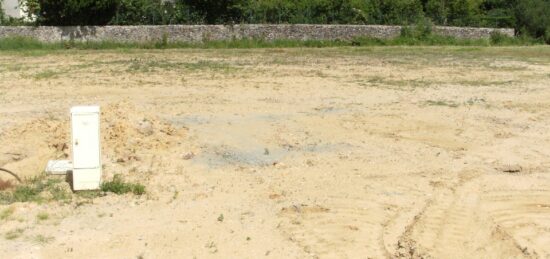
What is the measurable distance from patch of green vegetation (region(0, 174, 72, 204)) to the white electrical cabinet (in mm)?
241

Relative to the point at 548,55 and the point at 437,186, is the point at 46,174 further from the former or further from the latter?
the point at 548,55

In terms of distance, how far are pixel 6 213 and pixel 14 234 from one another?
632mm

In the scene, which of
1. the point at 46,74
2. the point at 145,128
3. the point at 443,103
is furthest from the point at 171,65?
the point at 145,128

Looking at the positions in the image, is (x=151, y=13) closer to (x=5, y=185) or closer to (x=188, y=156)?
(x=188, y=156)

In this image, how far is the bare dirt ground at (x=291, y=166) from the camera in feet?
22.2

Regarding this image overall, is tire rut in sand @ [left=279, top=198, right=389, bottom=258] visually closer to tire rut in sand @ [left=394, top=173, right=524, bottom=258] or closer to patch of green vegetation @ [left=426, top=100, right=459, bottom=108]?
tire rut in sand @ [left=394, top=173, right=524, bottom=258]

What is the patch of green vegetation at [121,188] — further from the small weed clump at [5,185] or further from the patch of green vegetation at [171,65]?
the patch of green vegetation at [171,65]

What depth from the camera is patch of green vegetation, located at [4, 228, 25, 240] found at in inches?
263

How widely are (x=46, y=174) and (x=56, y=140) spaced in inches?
51.9

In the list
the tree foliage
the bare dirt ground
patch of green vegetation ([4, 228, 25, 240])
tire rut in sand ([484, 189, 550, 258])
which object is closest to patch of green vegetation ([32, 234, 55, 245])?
the bare dirt ground

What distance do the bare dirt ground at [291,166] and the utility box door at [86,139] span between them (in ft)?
1.64

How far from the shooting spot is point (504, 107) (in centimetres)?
1474

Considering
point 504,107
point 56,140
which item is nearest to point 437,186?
point 56,140

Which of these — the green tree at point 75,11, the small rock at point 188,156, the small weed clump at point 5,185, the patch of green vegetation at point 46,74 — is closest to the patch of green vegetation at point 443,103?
the small rock at point 188,156
